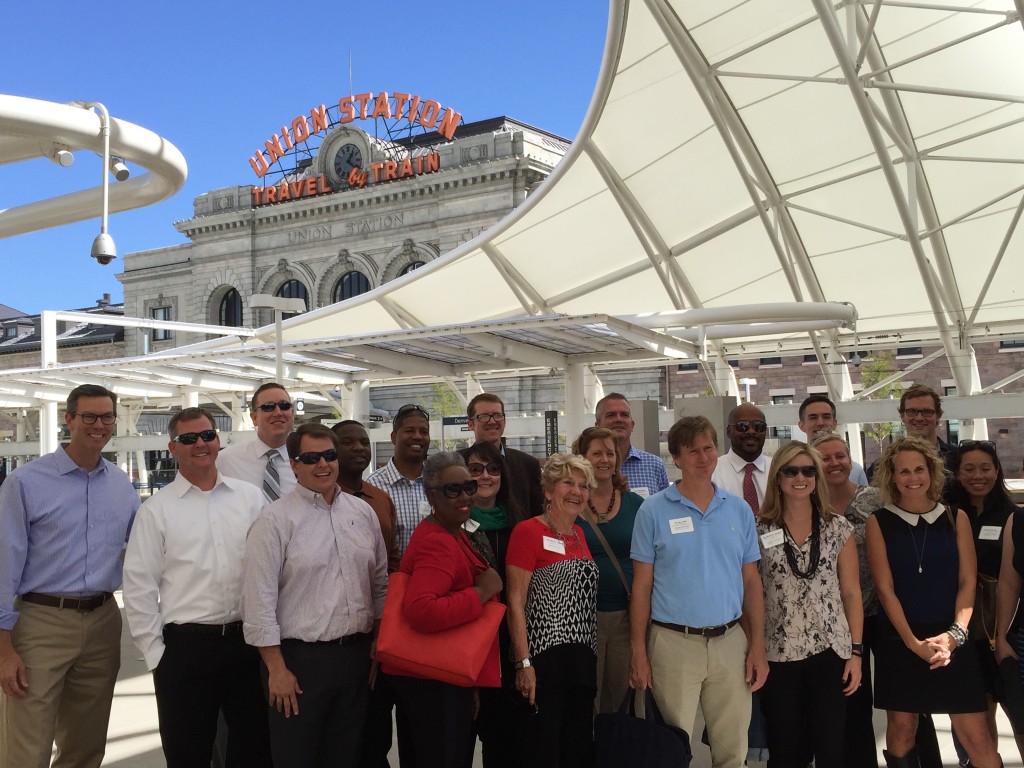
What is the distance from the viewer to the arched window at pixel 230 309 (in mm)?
54750

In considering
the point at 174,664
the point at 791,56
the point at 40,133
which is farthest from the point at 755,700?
the point at 791,56

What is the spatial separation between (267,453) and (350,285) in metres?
45.5

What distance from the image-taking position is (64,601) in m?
4.52

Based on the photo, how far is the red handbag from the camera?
4129 millimetres

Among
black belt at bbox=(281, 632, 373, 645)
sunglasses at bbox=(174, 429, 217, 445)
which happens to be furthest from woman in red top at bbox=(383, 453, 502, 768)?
sunglasses at bbox=(174, 429, 217, 445)

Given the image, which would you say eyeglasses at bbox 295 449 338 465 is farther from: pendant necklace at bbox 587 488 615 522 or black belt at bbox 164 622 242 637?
pendant necklace at bbox 587 488 615 522

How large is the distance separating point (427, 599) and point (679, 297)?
1648 cm

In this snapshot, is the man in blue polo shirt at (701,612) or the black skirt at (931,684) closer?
the man in blue polo shirt at (701,612)

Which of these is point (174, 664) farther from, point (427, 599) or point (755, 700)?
point (755, 700)

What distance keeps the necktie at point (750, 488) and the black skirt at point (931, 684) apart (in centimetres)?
151

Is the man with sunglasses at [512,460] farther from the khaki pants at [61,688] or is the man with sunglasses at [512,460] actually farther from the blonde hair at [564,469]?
the khaki pants at [61,688]

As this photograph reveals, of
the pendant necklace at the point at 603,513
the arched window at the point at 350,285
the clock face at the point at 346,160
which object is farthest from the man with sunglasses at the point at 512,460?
the clock face at the point at 346,160

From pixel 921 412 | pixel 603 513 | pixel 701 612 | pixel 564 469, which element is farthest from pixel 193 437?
pixel 921 412

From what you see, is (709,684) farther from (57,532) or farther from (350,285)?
(350,285)
